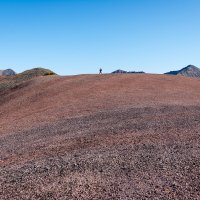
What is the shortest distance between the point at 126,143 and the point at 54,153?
3786 millimetres

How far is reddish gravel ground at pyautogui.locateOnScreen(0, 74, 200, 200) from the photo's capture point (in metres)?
13.3

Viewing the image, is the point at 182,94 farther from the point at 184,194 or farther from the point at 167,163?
the point at 184,194

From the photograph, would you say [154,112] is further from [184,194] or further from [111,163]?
[184,194]

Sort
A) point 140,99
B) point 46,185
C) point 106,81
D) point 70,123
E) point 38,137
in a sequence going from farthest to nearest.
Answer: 1. point 106,81
2. point 140,99
3. point 70,123
4. point 38,137
5. point 46,185

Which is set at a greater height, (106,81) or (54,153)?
(106,81)

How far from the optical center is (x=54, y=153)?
18.2 metres

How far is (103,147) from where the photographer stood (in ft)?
61.1

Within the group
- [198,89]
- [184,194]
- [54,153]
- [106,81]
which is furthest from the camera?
[106,81]

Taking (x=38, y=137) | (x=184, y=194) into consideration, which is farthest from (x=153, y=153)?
(x=38, y=137)

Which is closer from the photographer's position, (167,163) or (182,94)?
(167,163)

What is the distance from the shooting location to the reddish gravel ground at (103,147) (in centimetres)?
1331

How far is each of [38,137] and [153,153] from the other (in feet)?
28.8

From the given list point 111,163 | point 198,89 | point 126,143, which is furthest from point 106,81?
point 111,163

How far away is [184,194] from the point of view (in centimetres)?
1252
